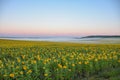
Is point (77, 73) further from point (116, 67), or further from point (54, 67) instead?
point (116, 67)

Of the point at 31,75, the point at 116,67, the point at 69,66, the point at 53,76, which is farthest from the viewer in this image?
the point at 116,67

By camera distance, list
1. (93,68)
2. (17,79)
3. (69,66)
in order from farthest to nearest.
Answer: (93,68)
(69,66)
(17,79)

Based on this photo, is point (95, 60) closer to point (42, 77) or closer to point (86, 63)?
point (86, 63)

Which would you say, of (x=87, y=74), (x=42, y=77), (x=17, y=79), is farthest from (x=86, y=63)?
(x=17, y=79)

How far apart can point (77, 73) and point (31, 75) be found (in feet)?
8.50

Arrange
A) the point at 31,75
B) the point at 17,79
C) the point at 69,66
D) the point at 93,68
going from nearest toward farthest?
the point at 17,79 < the point at 31,75 < the point at 69,66 < the point at 93,68

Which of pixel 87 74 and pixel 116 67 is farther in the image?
pixel 116 67

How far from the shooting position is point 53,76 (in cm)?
944

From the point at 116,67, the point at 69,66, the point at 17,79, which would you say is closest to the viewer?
the point at 17,79

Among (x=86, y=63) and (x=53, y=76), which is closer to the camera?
(x=53, y=76)

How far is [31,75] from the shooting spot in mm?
8664

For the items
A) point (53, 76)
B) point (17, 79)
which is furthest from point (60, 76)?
point (17, 79)

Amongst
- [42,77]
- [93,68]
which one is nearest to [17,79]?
[42,77]

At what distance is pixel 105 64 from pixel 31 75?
4.30 meters
